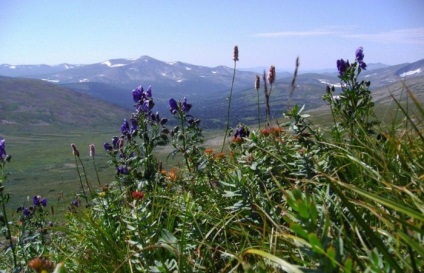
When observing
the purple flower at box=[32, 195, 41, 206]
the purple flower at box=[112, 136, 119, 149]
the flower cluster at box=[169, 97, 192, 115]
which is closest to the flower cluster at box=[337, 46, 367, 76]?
the flower cluster at box=[169, 97, 192, 115]

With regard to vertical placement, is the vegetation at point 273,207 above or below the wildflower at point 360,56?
below

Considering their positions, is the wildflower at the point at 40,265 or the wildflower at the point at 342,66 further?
the wildflower at the point at 342,66

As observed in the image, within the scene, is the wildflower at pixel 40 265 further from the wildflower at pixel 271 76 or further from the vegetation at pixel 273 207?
the wildflower at pixel 271 76

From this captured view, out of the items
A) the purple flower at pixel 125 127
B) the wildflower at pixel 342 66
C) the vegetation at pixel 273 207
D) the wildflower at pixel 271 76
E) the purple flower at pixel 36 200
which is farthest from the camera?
the purple flower at pixel 36 200

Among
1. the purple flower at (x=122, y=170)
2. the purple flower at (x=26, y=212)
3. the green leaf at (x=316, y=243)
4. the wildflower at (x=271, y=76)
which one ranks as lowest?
the purple flower at (x=26, y=212)

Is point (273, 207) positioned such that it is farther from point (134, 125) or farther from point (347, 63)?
point (134, 125)

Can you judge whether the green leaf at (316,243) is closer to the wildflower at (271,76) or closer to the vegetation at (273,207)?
the vegetation at (273,207)

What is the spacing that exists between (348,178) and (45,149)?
188 m

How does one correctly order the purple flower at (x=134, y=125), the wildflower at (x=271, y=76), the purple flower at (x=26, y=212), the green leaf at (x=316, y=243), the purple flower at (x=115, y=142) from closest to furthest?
the green leaf at (x=316, y=243)
the wildflower at (x=271, y=76)
the purple flower at (x=134, y=125)
the purple flower at (x=115, y=142)
the purple flower at (x=26, y=212)

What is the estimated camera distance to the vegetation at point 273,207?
148 cm

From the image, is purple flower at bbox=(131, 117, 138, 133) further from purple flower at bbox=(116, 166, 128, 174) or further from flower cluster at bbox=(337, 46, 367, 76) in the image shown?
flower cluster at bbox=(337, 46, 367, 76)

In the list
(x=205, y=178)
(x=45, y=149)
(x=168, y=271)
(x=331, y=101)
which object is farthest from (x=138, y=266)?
(x=45, y=149)

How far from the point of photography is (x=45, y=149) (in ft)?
580

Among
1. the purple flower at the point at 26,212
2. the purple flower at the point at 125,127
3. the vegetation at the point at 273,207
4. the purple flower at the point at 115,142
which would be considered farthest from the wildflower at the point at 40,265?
the purple flower at the point at 26,212
